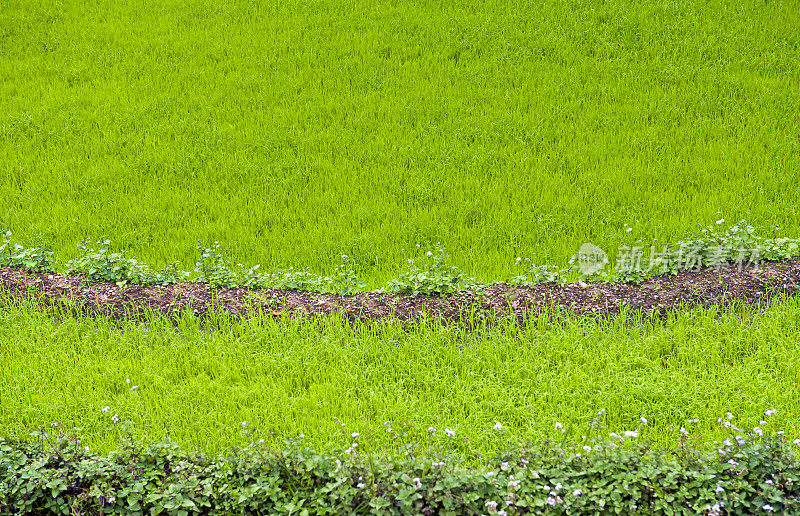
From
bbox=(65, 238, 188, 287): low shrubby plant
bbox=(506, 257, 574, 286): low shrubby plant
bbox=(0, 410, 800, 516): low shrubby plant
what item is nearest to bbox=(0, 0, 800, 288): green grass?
bbox=(506, 257, 574, 286): low shrubby plant

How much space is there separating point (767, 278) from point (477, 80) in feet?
15.7

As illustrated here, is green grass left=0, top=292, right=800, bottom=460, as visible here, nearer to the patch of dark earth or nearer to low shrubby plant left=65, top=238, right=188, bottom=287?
the patch of dark earth

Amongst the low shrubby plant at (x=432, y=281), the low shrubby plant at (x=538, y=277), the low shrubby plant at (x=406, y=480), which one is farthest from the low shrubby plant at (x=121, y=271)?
the low shrubby plant at (x=538, y=277)

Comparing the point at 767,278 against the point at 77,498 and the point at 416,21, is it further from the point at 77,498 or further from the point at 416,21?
the point at 416,21

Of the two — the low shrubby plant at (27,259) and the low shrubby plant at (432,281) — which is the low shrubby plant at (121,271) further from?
the low shrubby plant at (432,281)

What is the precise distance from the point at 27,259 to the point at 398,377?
11.9ft

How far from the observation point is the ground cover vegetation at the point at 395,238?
10.8ft

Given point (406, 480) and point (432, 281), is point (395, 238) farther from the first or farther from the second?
point (406, 480)

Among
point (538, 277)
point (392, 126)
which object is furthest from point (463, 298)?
point (392, 126)

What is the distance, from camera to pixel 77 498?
3.21m

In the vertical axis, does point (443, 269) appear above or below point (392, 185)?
below

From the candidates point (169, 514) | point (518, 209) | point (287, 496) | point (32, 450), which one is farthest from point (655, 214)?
point (32, 450)

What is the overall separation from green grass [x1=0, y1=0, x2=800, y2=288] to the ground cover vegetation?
0.04 m

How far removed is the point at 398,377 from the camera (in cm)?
428
